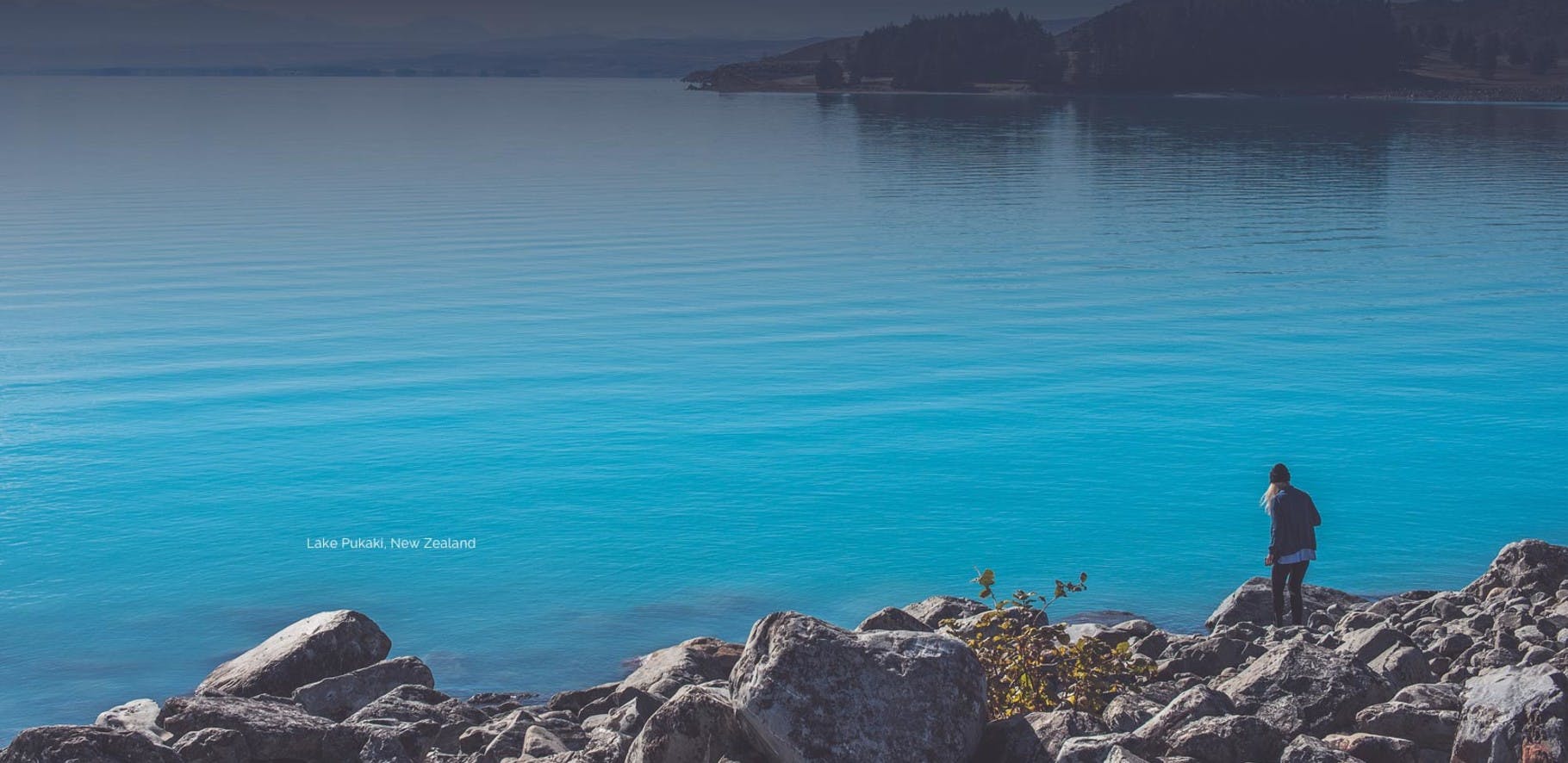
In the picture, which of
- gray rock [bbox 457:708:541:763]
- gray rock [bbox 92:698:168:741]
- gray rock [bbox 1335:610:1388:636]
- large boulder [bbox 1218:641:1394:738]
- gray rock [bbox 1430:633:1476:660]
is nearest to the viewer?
large boulder [bbox 1218:641:1394:738]

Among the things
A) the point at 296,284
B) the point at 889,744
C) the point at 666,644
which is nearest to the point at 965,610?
the point at 666,644

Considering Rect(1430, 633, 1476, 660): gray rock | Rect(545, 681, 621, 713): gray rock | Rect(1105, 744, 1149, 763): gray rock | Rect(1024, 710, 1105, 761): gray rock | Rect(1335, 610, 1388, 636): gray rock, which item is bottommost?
Rect(1335, 610, 1388, 636): gray rock

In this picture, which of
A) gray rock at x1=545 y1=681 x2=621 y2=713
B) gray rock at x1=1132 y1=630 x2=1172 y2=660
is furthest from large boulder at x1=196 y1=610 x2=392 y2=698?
gray rock at x1=1132 y1=630 x2=1172 y2=660

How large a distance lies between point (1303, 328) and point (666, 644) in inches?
832

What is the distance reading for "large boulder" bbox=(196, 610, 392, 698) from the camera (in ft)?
40.2

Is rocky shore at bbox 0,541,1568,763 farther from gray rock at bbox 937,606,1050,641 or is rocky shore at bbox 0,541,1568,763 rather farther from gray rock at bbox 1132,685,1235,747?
gray rock at bbox 937,606,1050,641

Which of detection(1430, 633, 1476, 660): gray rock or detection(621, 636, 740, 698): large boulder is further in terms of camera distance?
detection(1430, 633, 1476, 660): gray rock

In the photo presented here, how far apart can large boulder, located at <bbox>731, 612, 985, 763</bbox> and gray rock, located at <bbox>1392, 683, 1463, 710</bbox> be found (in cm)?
308

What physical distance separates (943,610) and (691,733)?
6.52 meters

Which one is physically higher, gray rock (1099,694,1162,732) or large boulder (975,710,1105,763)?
large boulder (975,710,1105,763)

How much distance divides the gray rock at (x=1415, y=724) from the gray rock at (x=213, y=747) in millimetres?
7410

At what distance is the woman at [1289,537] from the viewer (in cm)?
1449

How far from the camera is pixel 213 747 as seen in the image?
936cm

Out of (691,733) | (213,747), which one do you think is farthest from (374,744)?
(691,733)
